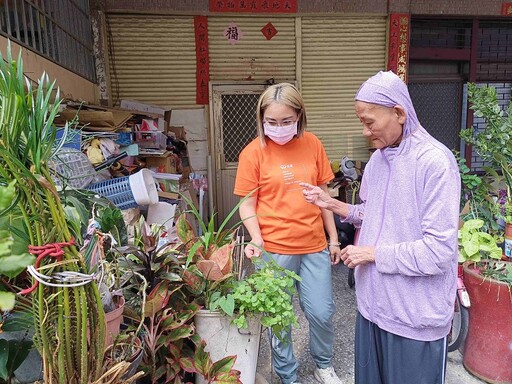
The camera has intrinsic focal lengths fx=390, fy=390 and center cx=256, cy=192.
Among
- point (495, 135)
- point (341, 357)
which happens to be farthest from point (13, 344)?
point (495, 135)

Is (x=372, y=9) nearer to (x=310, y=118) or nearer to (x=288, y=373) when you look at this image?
(x=310, y=118)

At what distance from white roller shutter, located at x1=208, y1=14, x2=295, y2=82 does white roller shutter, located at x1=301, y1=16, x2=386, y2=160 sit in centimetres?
24

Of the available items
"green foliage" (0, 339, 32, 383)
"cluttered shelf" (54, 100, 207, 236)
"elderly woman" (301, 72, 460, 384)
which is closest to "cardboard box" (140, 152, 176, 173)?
"cluttered shelf" (54, 100, 207, 236)

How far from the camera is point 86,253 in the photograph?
3.41 feet

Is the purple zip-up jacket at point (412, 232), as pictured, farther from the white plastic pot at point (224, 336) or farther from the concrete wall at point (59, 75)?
the concrete wall at point (59, 75)

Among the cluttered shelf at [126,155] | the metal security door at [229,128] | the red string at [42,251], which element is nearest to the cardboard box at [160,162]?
the cluttered shelf at [126,155]

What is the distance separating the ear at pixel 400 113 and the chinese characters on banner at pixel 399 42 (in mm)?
4313

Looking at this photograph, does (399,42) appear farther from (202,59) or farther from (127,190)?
(127,190)

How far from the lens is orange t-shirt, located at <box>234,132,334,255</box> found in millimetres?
1957

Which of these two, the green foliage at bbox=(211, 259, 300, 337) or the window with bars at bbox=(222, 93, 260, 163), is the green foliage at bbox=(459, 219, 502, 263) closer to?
the green foliage at bbox=(211, 259, 300, 337)

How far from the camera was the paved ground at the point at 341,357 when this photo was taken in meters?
2.37

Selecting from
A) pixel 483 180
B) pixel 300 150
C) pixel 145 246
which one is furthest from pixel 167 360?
pixel 483 180

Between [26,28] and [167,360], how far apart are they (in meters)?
2.55

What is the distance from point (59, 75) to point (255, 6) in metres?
2.66
